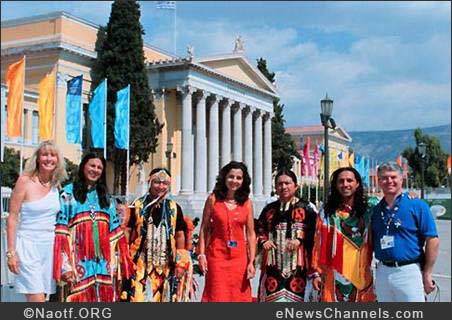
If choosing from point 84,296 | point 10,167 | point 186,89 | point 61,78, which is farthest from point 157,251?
point 186,89

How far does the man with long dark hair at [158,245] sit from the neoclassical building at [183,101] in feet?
84.4

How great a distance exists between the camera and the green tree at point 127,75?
31453 millimetres

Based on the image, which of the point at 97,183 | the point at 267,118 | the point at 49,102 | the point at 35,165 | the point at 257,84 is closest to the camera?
the point at 35,165

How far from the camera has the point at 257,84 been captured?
145 ft

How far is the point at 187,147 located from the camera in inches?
1538

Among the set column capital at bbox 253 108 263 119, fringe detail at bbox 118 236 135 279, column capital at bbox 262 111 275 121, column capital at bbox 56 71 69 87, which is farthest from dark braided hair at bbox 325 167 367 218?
column capital at bbox 262 111 275 121

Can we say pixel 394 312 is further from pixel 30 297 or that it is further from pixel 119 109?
pixel 119 109

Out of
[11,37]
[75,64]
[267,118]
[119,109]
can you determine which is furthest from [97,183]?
[267,118]

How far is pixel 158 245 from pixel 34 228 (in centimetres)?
119

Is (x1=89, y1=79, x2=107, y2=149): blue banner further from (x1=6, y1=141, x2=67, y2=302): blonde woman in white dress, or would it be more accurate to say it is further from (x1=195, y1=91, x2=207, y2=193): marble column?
(x1=6, y1=141, x2=67, y2=302): blonde woman in white dress

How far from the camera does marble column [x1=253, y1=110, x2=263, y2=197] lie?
4653 cm

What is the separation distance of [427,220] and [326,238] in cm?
84

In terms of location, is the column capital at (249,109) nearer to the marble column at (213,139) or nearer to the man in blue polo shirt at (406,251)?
the marble column at (213,139)

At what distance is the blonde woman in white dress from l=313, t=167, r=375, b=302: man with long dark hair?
2211 millimetres
